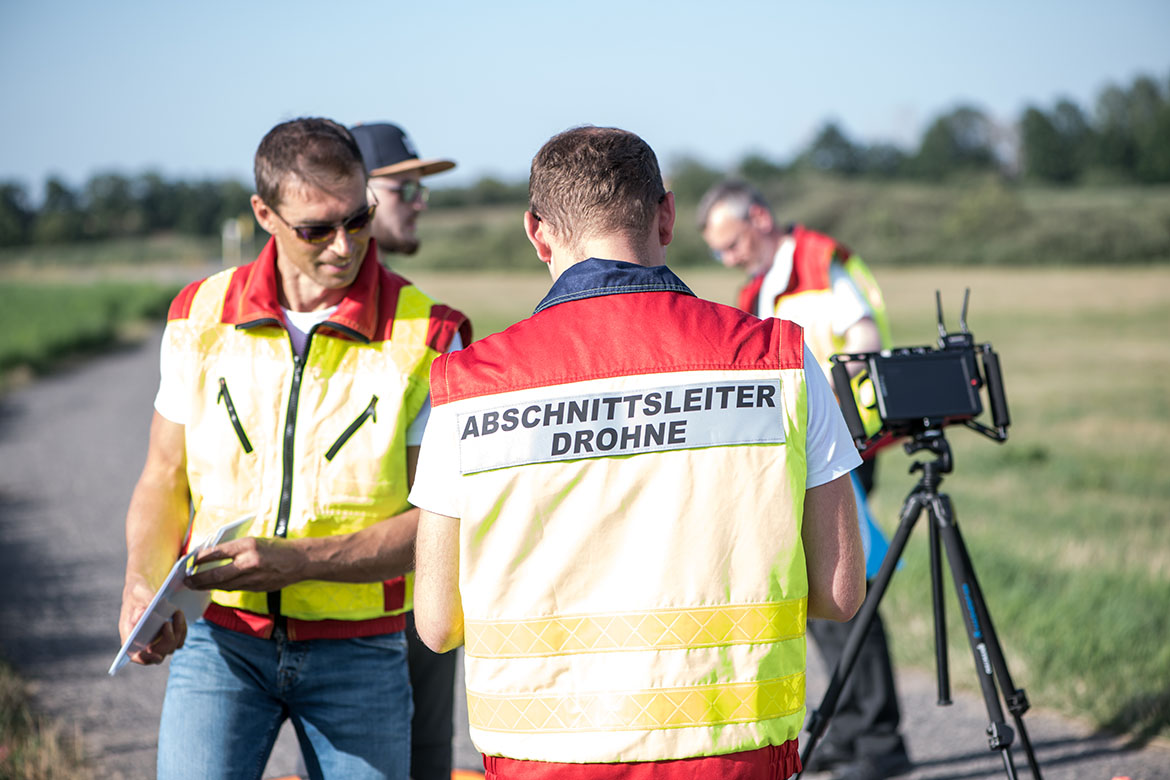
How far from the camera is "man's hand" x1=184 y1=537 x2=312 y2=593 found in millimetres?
2299

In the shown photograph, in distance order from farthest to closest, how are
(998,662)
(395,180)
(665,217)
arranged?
(395,180)
(998,662)
(665,217)

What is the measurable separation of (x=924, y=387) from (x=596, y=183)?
160 centimetres

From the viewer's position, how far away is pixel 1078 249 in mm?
48531

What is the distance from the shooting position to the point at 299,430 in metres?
2.46

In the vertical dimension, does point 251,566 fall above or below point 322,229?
below

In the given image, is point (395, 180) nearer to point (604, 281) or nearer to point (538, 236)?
point (538, 236)

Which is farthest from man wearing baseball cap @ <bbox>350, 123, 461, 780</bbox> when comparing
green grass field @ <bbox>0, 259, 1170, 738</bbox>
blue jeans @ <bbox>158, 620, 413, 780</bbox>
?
green grass field @ <bbox>0, 259, 1170, 738</bbox>

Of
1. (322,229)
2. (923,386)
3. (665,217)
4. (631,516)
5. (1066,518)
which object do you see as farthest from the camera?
(1066,518)

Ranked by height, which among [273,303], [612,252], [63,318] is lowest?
[612,252]

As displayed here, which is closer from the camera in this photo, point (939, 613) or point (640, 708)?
point (640, 708)

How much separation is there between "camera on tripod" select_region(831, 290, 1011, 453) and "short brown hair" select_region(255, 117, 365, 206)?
1.41 m

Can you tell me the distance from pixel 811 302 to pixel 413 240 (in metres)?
1.83

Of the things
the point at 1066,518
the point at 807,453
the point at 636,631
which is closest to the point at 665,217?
the point at 807,453

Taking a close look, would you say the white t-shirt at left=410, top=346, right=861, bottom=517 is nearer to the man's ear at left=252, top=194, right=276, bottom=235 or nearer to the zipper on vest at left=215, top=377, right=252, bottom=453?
the zipper on vest at left=215, top=377, right=252, bottom=453
